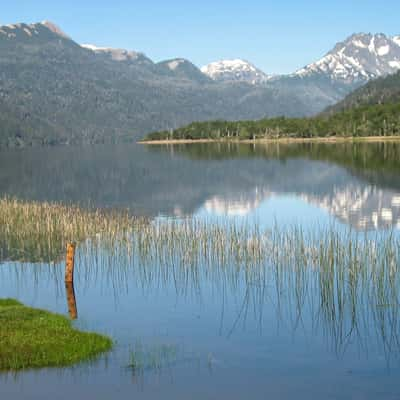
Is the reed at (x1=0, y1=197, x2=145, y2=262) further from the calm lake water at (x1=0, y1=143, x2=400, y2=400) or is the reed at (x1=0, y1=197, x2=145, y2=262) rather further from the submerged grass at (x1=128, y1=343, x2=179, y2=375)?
the submerged grass at (x1=128, y1=343, x2=179, y2=375)

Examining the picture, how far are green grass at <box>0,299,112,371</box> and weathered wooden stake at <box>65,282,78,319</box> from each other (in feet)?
7.22

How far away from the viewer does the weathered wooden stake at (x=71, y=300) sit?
24766 millimetres

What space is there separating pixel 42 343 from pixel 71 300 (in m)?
7.14

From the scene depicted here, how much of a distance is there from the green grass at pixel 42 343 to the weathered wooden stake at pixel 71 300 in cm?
220

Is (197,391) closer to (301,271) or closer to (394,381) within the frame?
(394,381)

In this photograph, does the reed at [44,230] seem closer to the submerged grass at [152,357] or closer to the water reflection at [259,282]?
the water reflection at [259,282]

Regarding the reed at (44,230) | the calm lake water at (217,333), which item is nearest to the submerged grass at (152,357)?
the calm lake water at (217,333)

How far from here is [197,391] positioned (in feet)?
56.7

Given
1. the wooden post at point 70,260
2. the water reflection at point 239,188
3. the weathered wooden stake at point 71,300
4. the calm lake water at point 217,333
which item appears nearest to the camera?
the calm lake water at point 217,333

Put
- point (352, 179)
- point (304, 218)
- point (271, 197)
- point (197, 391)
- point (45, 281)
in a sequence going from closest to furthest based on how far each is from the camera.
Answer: point (197, 391) < point (45, 281) < point (304, 218) < point (271, 197) < point (352, 179)

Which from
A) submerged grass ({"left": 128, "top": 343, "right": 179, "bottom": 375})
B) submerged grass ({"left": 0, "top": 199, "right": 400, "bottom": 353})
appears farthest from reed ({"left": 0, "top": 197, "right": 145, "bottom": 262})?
submerged grass ({"left": 128, "top": 343, "right": 179, "bottom": 375})

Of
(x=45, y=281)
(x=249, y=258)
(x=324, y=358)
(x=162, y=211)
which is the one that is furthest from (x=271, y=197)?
(x=324, y=358)

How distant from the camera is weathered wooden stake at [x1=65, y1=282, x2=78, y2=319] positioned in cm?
2477

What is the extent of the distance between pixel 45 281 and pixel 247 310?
1137 cm
